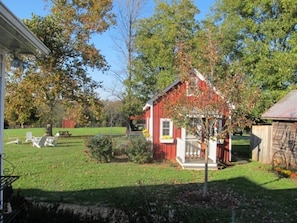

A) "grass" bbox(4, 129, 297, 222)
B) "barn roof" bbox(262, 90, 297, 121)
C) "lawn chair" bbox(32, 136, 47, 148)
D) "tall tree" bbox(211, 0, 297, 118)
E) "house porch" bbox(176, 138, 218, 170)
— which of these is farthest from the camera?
"lawn chair" bbox(32, 136, 47, 148)

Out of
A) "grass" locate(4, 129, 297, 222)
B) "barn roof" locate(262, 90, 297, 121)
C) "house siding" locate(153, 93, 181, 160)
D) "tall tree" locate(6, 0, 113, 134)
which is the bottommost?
"grass" locate(4, 129, 297, 222)

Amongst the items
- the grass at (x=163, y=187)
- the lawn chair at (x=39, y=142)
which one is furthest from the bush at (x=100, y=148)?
the lawn chair at (x=39, y=142)

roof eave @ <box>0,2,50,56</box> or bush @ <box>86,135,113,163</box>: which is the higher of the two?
roof eave @ <box>0,2,50,56</box>

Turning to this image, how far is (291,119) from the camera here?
13.2 meters

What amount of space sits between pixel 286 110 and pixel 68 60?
18326 mm

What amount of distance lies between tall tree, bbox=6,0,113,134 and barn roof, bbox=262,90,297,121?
16.1m

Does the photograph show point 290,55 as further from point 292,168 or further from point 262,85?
point 292,168

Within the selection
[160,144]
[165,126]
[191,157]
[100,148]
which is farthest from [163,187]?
[165,126]

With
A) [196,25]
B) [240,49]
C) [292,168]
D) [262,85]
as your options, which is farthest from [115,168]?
[196,25]

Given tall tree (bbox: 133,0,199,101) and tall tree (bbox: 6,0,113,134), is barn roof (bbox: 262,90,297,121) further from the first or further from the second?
tall tree (bbox: 6,0,113,134)

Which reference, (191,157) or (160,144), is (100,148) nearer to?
(160,144)

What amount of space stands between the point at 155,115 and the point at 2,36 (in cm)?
1254

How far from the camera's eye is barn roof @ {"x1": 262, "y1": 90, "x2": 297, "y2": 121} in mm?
13469

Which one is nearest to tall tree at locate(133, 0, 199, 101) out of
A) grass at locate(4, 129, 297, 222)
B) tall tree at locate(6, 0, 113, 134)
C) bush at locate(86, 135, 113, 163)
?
tall tree at locate(6, 0, 113, 134)
